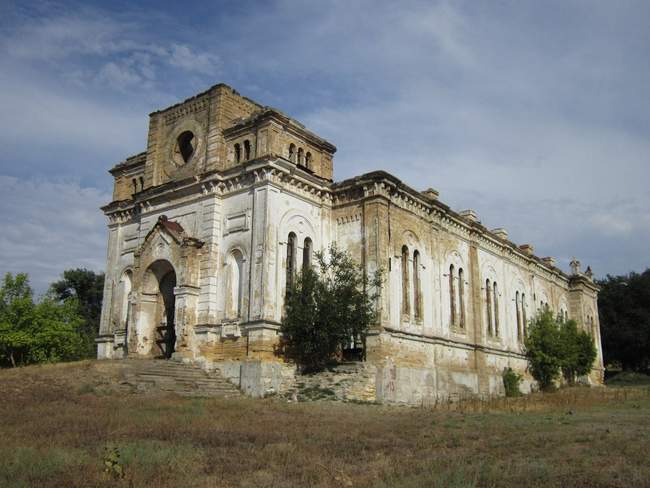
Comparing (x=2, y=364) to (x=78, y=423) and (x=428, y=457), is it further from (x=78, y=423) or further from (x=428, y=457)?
(x=428, y=457)

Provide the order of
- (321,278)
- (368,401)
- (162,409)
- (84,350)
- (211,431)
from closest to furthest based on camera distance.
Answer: (211,431)
(162,409)
(368,401)
(321,278)
(84,350)

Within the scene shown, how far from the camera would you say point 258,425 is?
13969 mm

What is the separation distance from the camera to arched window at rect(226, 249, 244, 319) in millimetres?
23953

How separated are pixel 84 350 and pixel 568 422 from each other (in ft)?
111

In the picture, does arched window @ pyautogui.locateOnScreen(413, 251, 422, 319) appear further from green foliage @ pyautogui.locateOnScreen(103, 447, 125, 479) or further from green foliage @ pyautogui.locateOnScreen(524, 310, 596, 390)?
green foliage @ pyautogui.locateOnScreen(103, 447, 125, 479)

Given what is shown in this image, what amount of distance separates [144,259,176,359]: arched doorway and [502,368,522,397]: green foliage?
18.4 metres

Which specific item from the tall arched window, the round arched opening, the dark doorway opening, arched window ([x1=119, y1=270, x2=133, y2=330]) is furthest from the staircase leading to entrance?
the tall arched window

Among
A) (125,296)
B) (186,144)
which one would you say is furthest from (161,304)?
(186,144)

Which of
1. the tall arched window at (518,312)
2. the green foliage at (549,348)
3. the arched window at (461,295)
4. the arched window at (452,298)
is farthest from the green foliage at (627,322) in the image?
the arched window at (452,298)

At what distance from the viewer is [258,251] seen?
77.4 feet

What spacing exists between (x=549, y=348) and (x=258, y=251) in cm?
2294

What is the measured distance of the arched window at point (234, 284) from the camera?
23953mm

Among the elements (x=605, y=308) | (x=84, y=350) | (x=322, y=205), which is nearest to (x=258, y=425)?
(x=322, y=205)

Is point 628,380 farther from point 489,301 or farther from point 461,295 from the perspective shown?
point 461,295
